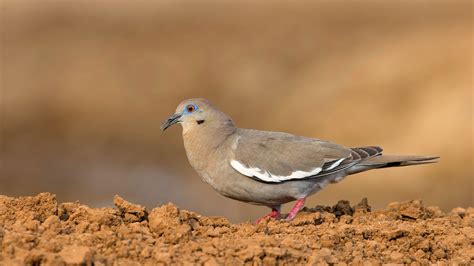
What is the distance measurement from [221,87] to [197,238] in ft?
58.4

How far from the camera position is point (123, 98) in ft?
80.6

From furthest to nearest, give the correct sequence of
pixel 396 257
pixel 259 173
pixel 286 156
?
1. pixel 286 156
2. pixel 259 173
3. pixel 396 257

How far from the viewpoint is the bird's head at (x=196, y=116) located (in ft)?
30.1

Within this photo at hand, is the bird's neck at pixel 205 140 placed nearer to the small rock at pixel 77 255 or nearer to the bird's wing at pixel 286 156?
the bird's wing at pixel 286 156

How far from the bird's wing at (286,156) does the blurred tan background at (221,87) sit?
813cm

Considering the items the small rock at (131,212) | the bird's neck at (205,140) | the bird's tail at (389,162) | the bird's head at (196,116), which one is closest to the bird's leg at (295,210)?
the bird's tail at (389,162)

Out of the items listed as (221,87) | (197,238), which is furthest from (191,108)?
(221,87)

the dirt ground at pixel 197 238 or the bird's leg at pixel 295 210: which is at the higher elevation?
the bird's leg at pixel 295 210

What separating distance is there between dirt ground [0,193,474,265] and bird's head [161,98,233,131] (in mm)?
1650

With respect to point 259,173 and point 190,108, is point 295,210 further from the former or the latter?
point 190,108

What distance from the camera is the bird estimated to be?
8.60 m

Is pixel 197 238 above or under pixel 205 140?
under

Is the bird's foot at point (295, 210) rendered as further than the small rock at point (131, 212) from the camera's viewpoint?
Yes

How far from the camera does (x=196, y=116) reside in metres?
9.20
